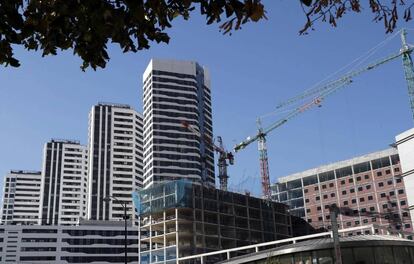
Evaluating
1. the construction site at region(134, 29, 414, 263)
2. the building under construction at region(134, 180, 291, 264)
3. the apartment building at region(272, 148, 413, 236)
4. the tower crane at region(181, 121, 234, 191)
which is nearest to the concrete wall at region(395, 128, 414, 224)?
the construction site at region(134, 29, 414, 263)

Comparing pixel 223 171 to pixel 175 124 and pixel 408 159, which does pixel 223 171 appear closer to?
pixel 175 124

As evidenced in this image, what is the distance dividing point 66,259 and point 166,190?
2161 inches

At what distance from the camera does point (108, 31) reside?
4.86m

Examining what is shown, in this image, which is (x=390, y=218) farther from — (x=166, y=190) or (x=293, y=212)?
(x=166, y=190)

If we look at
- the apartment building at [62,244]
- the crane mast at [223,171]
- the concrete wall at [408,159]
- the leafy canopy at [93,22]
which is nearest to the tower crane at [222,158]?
the crane mast at [223,171]

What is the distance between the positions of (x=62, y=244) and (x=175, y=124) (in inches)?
2245

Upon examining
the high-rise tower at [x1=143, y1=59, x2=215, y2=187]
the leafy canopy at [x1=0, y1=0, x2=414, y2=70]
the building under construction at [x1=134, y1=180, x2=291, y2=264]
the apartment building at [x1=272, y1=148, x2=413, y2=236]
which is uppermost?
the high-rise tower at [x1=143, y1=59, x2=215, y2=187]

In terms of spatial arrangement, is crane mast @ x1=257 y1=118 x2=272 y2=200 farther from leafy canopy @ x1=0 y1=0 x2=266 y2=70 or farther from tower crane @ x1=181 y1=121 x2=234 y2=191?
leafy canopy @ x1=0 y1=0 x2=266 y2=70

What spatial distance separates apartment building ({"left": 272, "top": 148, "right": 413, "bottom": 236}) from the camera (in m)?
142

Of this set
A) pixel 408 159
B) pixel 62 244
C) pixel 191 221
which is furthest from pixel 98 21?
pixel 62 244

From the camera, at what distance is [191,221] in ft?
345

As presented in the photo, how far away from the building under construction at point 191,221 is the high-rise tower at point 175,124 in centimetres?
5731

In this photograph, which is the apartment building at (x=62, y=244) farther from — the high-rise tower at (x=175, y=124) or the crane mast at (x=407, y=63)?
the crane mast at (x=407, y=63)

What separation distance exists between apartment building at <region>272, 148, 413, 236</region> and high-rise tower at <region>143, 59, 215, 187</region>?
32.7m
